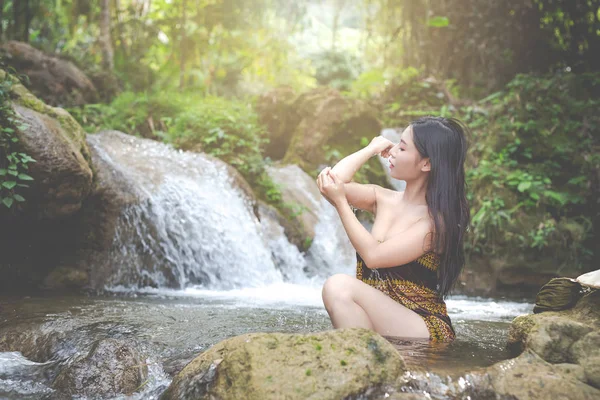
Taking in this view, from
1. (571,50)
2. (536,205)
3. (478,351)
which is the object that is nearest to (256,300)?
(478,351)

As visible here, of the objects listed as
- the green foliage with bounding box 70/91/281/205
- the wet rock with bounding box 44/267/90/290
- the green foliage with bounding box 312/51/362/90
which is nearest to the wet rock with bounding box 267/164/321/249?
the green foliage with bounding box 70/91/281/205

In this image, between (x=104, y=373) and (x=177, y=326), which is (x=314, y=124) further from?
(x=104, y=373)

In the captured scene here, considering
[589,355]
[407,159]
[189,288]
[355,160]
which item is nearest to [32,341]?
[355,160]

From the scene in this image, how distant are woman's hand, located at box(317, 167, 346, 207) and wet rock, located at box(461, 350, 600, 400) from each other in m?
1.12

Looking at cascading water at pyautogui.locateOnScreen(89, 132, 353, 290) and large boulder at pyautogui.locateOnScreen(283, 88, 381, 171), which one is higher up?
large boulder at pyautogui.locateOnScreen(283, 88, 381, 171)

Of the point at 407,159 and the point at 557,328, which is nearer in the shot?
the point at 557,328

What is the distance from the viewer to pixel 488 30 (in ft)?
42.2

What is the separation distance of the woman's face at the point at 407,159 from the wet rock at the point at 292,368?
1.02 meters

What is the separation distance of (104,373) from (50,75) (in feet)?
30.8

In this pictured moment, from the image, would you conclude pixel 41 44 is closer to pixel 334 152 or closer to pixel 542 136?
pixel 334 152

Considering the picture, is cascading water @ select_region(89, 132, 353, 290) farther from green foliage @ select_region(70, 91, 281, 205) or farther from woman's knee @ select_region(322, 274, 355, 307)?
woman's knee @ select_region(322, 274, 355, 307)

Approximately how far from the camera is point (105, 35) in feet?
40.8

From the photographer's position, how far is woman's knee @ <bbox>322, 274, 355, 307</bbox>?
2818 mm

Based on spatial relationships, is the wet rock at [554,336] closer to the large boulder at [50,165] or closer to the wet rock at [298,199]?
the large boulder at [50,165]
